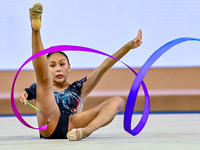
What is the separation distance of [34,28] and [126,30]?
2215 millimetres

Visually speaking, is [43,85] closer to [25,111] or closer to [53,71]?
[53,71]

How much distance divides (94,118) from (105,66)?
0.26 m

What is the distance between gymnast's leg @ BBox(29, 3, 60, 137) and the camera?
1266 mm

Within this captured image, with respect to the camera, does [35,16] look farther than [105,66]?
No

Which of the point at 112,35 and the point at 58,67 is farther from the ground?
the point at 112,35

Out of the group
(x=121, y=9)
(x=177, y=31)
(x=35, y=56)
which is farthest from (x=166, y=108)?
(x=35, y=56)

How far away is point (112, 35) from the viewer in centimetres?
341

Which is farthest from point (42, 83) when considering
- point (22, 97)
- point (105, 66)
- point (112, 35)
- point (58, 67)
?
point (112, 35)

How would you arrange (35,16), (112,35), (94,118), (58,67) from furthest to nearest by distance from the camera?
(112,35)
(58,67)
(94,118)
(35,16)

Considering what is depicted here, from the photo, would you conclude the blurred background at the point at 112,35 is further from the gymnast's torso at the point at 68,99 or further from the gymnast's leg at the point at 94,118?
the gymnast's leg at the point at 94,118

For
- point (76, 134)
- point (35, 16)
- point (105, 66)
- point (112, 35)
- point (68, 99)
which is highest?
point (112, 35)

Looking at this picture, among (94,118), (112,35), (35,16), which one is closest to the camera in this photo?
(35,16)

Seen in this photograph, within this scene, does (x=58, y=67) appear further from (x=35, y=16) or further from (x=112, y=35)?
(x=112, y=35)

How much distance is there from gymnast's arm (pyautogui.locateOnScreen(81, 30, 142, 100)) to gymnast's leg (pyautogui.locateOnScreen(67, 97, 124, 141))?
0.18 m
